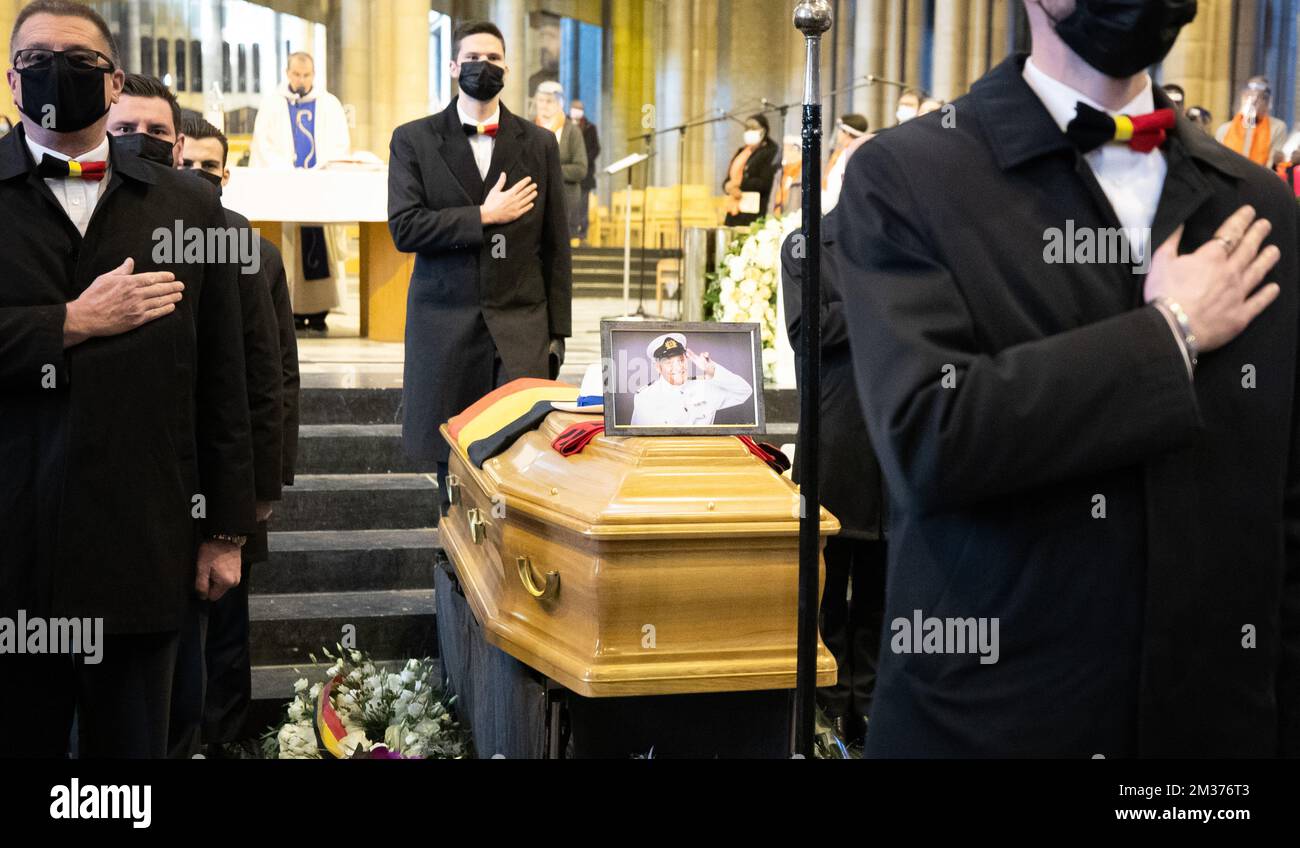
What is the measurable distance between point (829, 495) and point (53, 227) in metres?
2.22

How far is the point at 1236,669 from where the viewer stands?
5.11ft

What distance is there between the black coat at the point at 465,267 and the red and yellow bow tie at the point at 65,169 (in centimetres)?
209

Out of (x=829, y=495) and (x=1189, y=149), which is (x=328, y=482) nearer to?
(x=829, y=495)

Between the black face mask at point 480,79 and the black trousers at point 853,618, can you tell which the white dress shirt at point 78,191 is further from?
the black trousers at point 853,618

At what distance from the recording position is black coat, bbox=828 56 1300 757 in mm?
1475

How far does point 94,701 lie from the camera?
2752 millimetres

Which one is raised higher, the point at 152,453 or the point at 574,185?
the point at 574,185

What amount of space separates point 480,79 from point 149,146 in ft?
4.62

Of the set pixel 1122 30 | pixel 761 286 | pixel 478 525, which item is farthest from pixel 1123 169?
pixel 761 286

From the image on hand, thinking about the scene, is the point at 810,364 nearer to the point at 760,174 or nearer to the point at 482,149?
the point at 482,149

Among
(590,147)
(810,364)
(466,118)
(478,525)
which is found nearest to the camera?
(810,364)

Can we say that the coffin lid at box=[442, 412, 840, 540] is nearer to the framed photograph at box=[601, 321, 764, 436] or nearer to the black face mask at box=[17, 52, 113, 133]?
the framed photograph at box=[601, 321, 764, 436]
